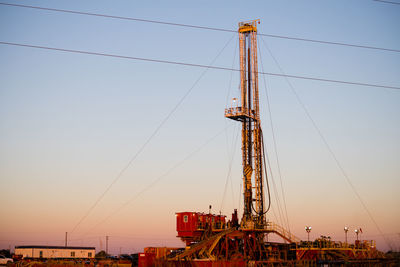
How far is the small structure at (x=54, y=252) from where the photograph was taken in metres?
85.3

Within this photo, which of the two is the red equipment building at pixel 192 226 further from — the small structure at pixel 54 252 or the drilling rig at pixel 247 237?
the small structure at pixel 54 252

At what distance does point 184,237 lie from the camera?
64.2 meters

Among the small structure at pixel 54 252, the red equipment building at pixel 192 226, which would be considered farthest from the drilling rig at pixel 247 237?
the small structure at pixel 54 252

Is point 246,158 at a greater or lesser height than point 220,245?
greater

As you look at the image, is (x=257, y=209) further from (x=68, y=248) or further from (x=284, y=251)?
(x=68, y=248)

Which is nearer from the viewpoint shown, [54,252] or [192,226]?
[192,226]

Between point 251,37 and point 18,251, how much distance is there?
55.1 meters

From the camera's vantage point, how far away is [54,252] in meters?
87.7

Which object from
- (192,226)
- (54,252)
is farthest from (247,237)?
(54,252)

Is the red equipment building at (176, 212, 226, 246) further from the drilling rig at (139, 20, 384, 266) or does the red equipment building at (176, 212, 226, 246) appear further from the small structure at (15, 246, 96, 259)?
the small structure at (15, 246, 96, 259)

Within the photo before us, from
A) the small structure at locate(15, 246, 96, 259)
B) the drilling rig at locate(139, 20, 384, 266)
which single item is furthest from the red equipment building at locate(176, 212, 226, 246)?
the small structure at locate(15, 246, 96, 259)

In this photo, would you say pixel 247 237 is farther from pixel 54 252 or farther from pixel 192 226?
pixel 54 252

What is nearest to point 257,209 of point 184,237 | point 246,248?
point 246,248

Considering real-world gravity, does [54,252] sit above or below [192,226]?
below
